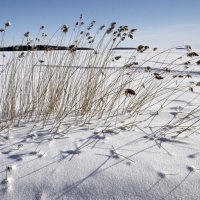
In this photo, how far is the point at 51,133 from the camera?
2021 millimetres

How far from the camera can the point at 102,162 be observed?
153 centimetres

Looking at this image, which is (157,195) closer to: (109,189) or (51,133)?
(109,189)

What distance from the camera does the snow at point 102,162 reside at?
129 centimetres

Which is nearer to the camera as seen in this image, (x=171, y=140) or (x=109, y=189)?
(x=109, y=189)

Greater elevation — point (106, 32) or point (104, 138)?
point (106, 32)

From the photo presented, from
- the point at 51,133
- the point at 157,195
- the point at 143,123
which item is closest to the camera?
the point at 157,195

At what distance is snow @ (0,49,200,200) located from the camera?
129cm

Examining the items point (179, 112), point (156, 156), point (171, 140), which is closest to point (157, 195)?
point (156, 156)

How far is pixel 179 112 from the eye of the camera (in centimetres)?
247

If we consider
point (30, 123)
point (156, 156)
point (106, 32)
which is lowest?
point (30, 123)

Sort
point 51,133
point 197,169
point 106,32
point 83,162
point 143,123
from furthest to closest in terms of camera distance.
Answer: point 106,32 → point 143,123 → point 51,133 → point 83,162 → point 197,169

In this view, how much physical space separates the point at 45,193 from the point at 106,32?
5.09 ft

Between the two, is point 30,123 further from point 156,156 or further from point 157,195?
point 157,195

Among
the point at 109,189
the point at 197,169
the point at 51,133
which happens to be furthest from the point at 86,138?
the point at 197,169
